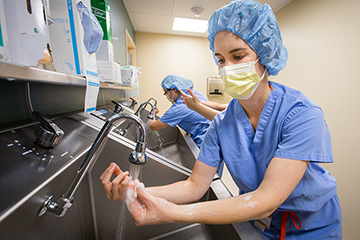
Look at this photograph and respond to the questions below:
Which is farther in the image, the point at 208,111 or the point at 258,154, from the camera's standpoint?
the point at 208,111

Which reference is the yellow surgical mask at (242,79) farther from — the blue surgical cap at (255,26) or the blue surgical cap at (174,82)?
the blue surgical cap at (174,82)

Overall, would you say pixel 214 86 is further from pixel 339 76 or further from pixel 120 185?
pixel 120 185

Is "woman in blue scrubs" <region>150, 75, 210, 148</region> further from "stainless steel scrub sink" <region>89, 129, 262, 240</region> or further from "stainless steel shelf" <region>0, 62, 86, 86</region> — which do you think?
"stainless steel shelf" <region>0, 62, 86, 86</region>

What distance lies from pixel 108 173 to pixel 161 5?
2631 millimetres

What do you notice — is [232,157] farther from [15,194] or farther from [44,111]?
[44,111]

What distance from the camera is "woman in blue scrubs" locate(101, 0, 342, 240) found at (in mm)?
489

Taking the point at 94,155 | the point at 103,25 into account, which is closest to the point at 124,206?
the point at 94,155

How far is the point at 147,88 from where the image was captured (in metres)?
3.67

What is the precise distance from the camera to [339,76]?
5.37 feet

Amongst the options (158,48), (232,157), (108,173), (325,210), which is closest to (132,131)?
(108,173)

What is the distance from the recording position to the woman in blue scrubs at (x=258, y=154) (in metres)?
0.49

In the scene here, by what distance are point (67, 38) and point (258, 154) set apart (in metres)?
0.85

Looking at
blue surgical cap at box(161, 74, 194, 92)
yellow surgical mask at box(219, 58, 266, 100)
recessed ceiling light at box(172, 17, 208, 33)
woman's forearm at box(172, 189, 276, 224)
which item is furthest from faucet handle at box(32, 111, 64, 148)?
recessed ceiling light at box(172, 17, 208, 33)

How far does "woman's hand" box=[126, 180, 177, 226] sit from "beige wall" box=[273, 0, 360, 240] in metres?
2.02
